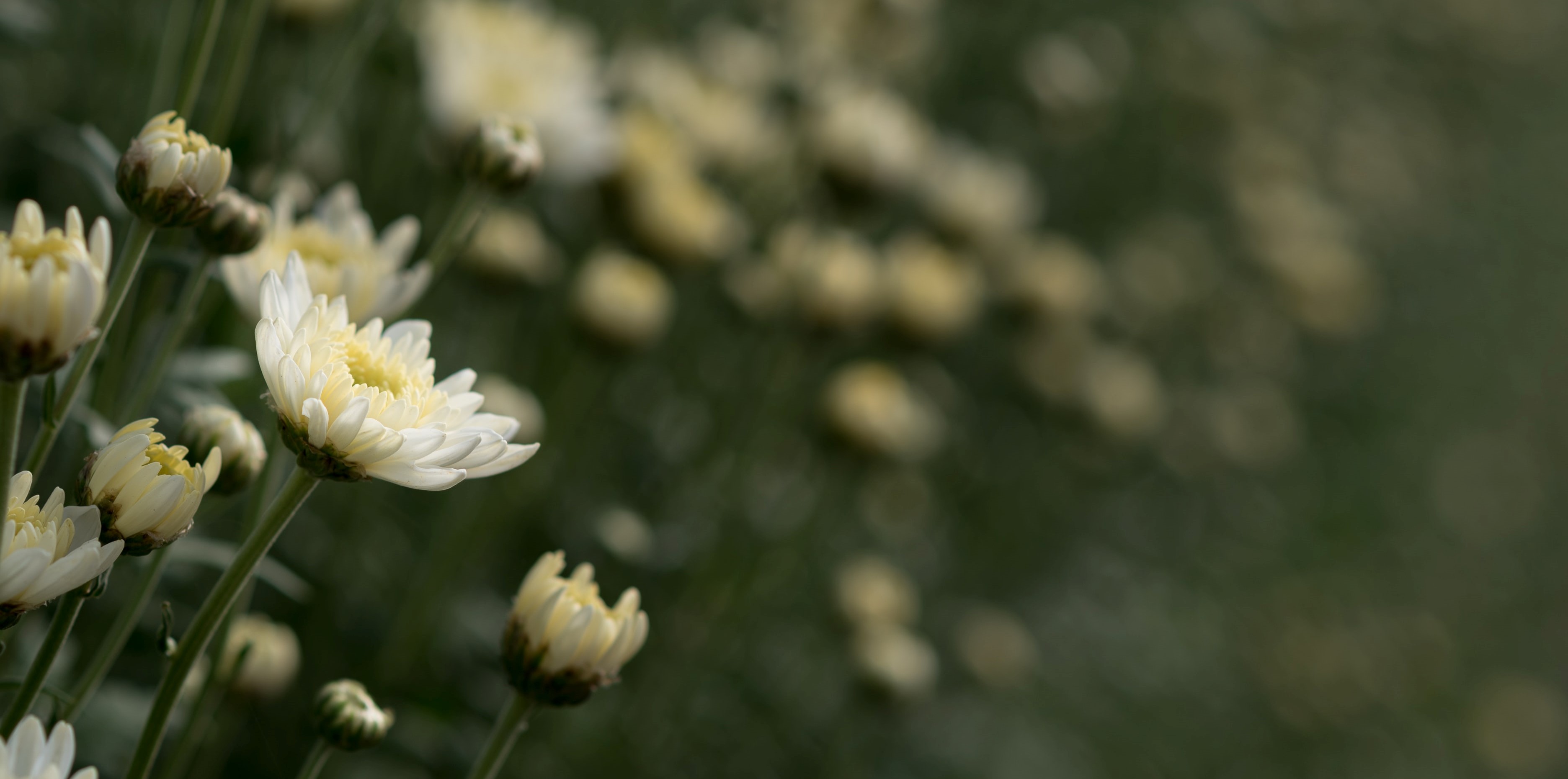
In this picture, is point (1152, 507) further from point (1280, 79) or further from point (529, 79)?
point (529, 79)

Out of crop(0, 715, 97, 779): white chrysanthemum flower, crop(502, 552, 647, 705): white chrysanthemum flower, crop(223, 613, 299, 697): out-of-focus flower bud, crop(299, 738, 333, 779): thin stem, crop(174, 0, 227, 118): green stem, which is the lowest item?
crop(223, 613, 299, 697): out-of-focus flower bud

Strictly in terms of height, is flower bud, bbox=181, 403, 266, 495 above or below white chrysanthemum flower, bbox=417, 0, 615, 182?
below

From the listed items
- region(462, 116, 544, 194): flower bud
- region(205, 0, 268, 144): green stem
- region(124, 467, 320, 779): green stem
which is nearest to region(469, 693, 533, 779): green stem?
region(124, 467, 320, 779): green stem

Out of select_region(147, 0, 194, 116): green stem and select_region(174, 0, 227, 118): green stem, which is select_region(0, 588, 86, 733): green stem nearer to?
select_region(174, 0, 227, 118): green stem

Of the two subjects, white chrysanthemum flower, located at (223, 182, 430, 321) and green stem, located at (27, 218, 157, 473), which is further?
white chrysanthemum flower, located at (223, 182, 430, 321)

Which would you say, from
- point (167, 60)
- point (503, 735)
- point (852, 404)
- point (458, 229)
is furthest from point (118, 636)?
point (852, 404)

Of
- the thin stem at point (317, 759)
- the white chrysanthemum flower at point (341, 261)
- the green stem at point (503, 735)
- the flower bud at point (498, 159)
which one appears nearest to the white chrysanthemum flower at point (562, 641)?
the green stem at point (503, 735)
